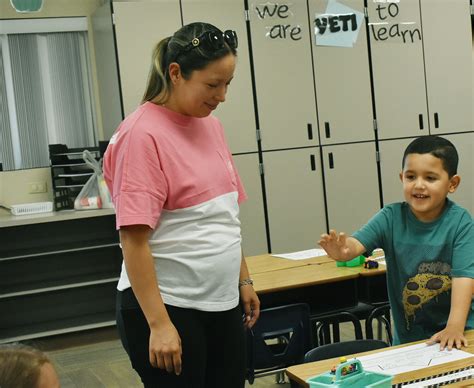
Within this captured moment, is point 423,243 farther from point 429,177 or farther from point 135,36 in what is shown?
point 135,36

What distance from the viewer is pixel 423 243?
1883 millimetres

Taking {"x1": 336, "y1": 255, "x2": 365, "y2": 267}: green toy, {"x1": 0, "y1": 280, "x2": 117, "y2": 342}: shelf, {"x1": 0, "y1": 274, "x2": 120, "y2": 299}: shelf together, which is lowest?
{"x1": 0, "y1": 280, "x2": 117, "y2": 342}: shelf

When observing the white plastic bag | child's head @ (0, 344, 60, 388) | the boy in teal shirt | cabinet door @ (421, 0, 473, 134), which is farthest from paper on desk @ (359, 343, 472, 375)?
cabinet door @ (421, 0, 473, 134)

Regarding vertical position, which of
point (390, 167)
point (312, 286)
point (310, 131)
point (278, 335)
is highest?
point (310, 131)

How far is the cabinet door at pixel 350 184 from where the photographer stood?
234 inches

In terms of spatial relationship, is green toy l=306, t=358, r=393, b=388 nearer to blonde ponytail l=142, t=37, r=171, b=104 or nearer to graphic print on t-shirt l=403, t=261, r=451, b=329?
graphic print on t-shirt l=403, t=261, r=451, b=329

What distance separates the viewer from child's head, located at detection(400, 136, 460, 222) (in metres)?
1.88

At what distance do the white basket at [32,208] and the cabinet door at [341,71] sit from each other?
2306 mm

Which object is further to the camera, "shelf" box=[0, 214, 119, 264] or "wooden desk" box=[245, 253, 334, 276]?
"shelf" box=[0, 214, 119, 264]

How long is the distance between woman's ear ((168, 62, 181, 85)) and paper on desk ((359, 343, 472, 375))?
0.78m

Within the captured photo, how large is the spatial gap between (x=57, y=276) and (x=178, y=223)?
12.3ft

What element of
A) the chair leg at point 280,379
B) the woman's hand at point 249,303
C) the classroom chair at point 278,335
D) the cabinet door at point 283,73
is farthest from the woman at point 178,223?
the cabinet door at point 283,73

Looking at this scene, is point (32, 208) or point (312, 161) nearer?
point (32, 208)

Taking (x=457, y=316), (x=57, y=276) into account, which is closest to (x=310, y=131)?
(x=57, y=276)
